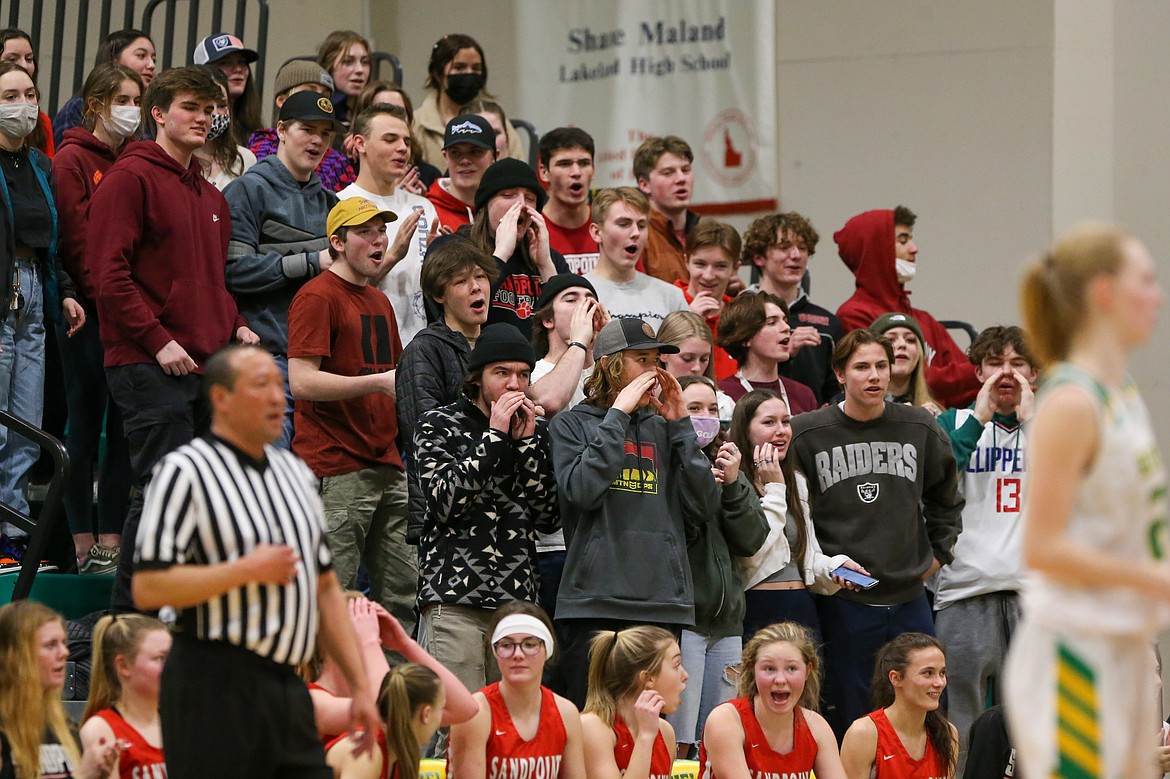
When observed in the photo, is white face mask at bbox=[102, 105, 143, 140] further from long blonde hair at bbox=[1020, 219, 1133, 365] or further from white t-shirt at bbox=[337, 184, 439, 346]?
long blonde hair at bbox=[1020, 219, 1133, 365]

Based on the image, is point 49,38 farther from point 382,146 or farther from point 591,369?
point 591,369

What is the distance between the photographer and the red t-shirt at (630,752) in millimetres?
5379

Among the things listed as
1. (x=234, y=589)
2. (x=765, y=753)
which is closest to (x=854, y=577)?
(x=765, y=753)

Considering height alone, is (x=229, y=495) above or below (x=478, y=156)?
below

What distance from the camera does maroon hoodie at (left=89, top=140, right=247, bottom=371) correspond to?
5863 mm

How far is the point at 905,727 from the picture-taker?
5.90 metres

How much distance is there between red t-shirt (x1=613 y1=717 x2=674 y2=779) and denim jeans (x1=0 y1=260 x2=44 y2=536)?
95.8 inches

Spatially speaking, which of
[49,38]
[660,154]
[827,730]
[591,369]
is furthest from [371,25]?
[827,730]

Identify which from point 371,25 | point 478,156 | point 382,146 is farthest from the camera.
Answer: point 371,25

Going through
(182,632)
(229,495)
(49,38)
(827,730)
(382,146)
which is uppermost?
(49,38)

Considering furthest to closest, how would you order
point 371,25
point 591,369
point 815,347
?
point 371,25 < point 815,347 < point 591,369

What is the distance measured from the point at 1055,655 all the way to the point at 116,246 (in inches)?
159

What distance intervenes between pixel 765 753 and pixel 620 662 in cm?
71

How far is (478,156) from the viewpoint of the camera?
719 centimetres
